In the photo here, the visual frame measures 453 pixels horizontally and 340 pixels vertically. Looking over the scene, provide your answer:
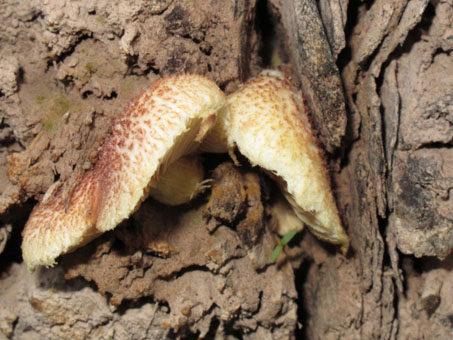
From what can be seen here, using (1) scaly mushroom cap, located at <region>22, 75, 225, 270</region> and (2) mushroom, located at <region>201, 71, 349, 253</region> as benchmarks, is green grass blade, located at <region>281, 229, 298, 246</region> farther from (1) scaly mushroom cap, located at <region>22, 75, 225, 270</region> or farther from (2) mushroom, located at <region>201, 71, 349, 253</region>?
(1) scaly mushroom cap, located at <region>22, 75, 225, 270</region>

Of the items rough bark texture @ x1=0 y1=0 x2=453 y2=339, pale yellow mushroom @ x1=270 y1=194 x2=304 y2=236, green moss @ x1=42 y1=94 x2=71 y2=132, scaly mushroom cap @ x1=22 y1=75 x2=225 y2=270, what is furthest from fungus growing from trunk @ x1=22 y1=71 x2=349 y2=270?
green moss @ x1=42 y1=94 x2=71 y2=132

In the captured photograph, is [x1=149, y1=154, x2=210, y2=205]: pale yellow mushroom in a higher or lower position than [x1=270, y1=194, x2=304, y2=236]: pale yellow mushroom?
higher

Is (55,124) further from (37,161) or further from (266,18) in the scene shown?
(266,18)


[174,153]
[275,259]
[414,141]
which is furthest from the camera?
[275,259]

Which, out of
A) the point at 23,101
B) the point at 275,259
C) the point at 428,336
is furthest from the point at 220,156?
the point at 428,336

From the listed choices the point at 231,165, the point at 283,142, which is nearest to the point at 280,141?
the point at 283,142

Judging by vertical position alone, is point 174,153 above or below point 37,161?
above

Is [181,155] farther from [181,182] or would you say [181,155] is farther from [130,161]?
[130,161]
